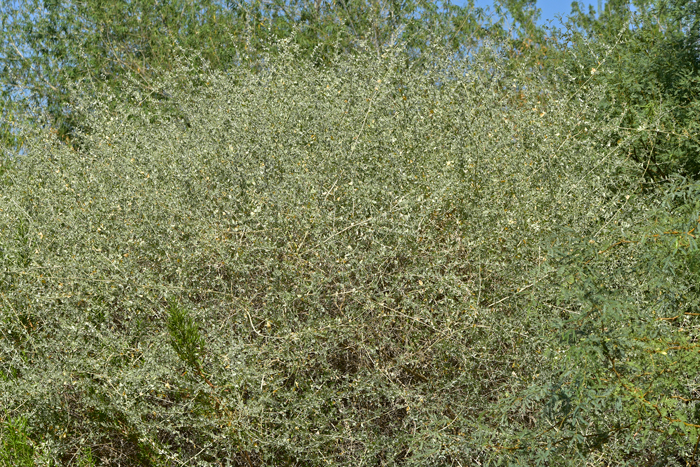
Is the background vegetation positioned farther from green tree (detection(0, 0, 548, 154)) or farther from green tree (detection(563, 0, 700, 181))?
green tree (detection(0, 0, 548, 154))

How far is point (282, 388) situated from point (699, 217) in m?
2.15

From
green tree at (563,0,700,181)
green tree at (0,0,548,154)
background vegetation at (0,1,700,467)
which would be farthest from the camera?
green tree at (0,0,548,154)

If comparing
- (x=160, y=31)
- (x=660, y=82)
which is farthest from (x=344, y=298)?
(x=160, y=31)

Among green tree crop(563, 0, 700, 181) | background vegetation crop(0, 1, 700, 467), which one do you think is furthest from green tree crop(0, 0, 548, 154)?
background vegetation crop(0, 1, 700, 467)

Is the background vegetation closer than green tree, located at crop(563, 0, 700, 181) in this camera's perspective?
Yes

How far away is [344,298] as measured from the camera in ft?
13.5

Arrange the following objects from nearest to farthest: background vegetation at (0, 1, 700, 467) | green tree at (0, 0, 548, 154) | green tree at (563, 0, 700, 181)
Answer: background vegetation at (0, 1, 700, 467)
green tree at (563, 0, 700, 181)
green tree at (0, 0, 548, 154)

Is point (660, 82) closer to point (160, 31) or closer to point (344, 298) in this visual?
point (344, 298)

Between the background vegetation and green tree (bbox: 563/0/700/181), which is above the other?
green tree (bbox: 563/0/700/181)

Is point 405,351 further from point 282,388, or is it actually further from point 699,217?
point 699,217

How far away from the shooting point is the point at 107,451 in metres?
4.43

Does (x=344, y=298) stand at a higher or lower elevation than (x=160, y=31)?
lower

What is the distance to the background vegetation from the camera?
11.3ft

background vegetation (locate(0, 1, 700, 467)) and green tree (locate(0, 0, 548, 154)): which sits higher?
Answer: green tree (locate(0, 0, 548, 154))
